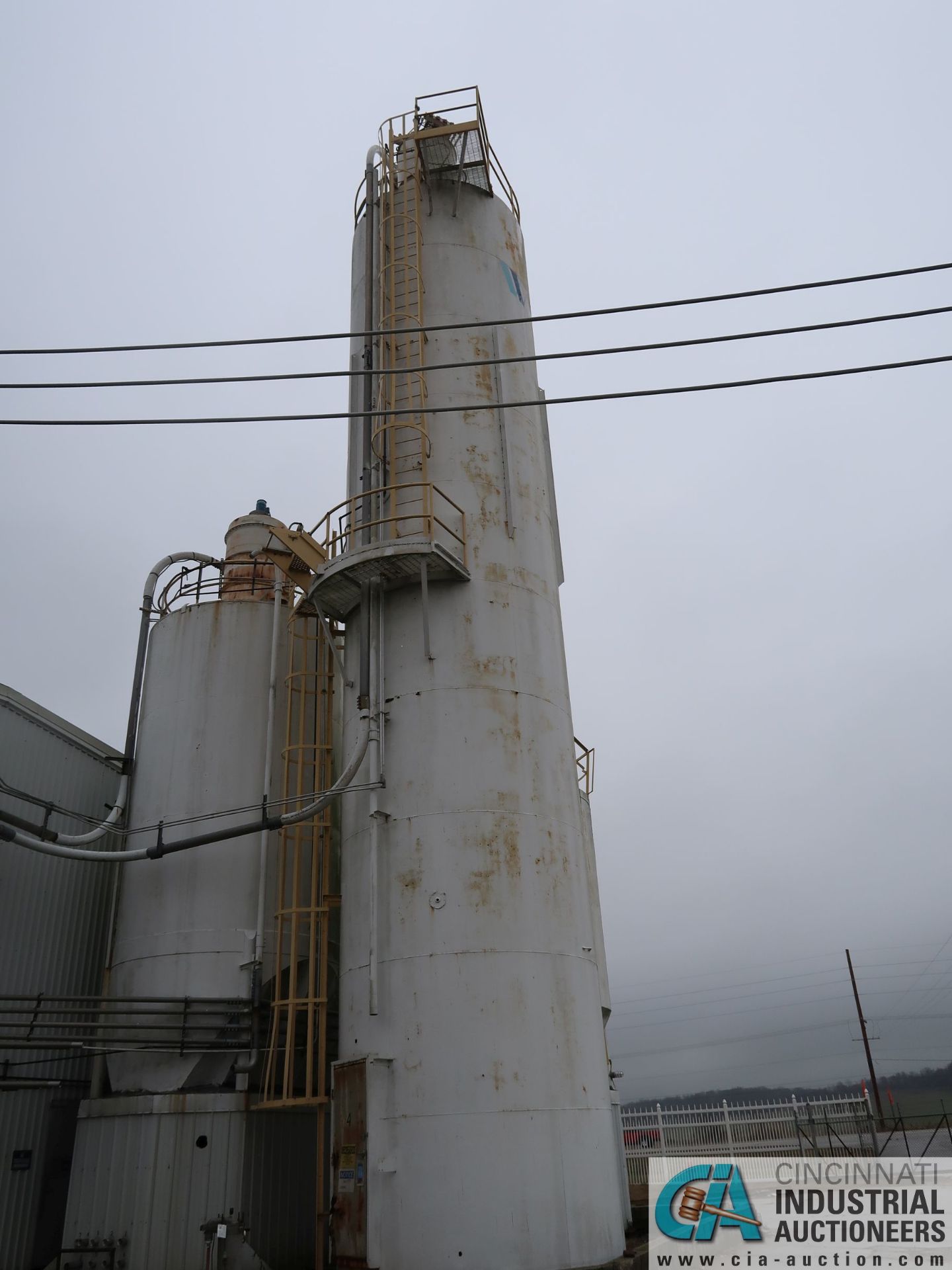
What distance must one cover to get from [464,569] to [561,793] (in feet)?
12.7

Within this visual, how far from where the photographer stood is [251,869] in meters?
17.5

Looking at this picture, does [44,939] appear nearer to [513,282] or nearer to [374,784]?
[374,784]

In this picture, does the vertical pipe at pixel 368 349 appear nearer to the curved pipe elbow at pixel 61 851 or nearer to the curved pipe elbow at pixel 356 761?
the curved pipe elbow at pixel 356 761

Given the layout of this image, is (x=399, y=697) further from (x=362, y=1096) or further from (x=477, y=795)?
(x=362, y=1096)

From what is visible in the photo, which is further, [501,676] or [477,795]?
[501,676]

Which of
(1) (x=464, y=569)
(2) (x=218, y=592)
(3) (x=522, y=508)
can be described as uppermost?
(2) (x=218, y=592)

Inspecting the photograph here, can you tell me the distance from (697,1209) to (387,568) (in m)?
10.2

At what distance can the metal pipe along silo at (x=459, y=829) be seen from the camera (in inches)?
478

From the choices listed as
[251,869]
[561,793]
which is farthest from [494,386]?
[251,869]

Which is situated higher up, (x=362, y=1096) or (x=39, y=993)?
(x=39, y=993)

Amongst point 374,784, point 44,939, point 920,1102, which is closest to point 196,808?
point 44,939

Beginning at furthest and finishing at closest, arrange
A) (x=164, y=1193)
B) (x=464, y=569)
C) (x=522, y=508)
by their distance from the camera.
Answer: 1. (x=522, y=508)
2. (x=464, y=569)
3. (x=164, y=1193)

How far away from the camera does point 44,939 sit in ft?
57.6

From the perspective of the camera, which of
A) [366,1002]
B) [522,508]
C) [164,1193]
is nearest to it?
[366,1002]
